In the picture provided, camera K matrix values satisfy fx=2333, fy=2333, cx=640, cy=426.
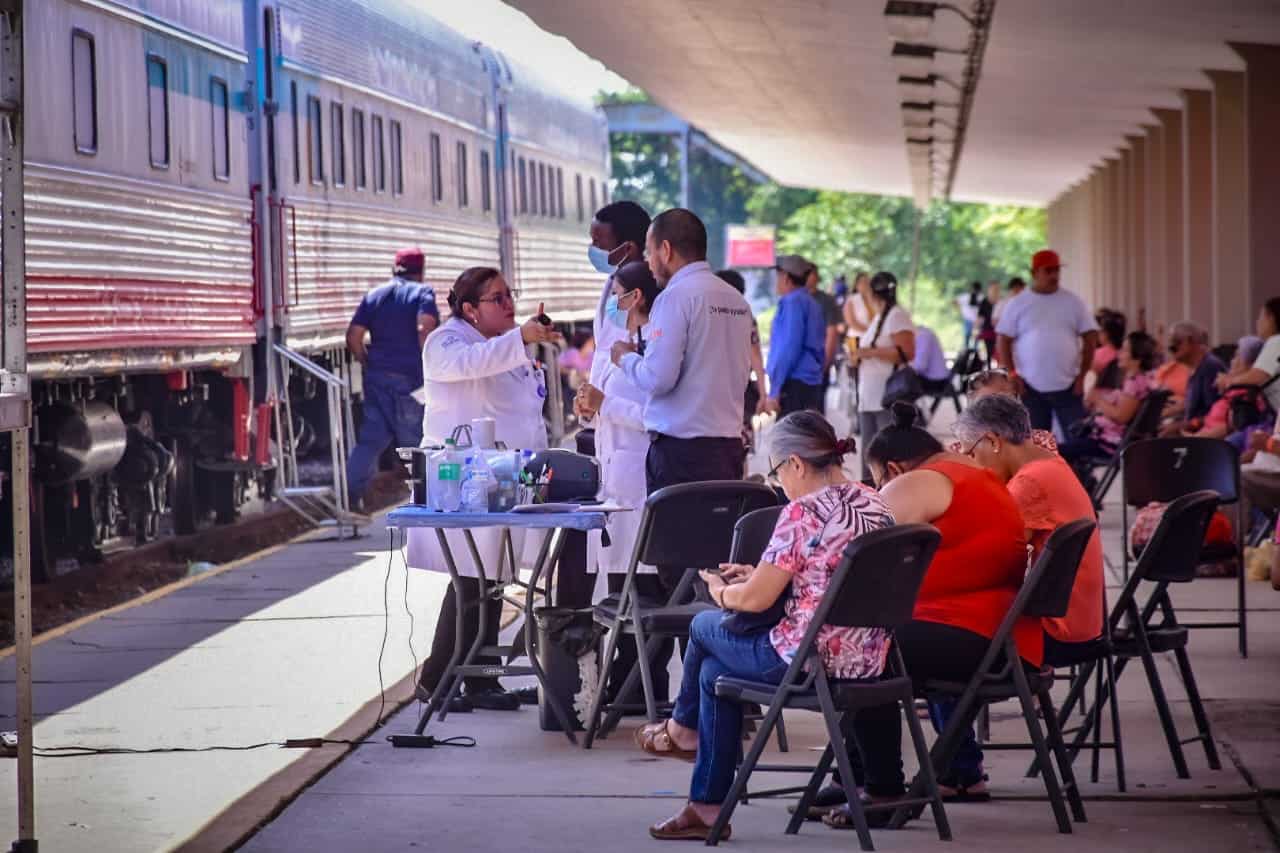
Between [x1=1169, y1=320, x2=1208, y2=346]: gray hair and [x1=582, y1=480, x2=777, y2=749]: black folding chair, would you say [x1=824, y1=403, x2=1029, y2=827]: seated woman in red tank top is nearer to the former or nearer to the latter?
[x1=582, y1=480, x2=777, y2=749]: black folding chair

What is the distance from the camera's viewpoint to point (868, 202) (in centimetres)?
6762

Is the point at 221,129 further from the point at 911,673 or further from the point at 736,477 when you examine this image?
the point at 911,673

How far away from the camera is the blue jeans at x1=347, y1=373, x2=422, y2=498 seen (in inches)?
592

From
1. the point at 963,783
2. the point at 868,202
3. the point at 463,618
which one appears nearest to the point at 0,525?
the point at 463,618

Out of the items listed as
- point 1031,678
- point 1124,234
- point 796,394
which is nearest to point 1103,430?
point 796,394

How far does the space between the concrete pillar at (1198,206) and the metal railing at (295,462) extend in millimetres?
8508

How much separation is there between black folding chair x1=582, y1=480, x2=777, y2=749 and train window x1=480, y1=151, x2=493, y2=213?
16.4 meters

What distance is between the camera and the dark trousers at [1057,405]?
15281 mm

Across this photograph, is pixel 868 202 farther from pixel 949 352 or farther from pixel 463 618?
pixel 463 618

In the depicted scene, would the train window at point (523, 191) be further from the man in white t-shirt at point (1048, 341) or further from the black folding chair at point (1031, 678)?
the black folding chair at point (1031, 678)

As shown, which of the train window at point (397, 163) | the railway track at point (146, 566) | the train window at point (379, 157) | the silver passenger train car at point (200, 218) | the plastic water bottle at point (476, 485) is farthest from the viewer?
the train window at point (397, 163)

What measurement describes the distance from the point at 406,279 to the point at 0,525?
11.6 feet

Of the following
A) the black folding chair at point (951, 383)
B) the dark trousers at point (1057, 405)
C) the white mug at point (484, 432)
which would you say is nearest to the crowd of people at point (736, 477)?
the white mug at point (484, 432)

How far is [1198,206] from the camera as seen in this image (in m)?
21.3
